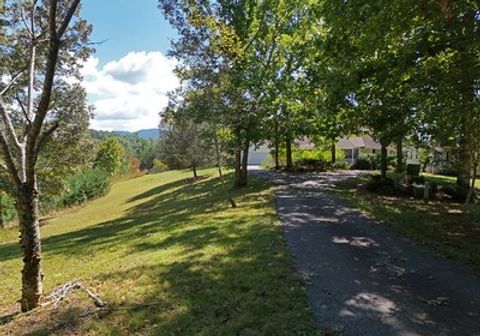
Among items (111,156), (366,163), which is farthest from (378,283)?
(111,156)

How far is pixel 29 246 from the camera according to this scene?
20.2 ft

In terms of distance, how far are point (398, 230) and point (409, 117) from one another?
5.24 metres

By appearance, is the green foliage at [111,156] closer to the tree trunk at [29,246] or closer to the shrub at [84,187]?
the shrub at [84,187]

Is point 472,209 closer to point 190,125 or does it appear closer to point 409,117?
point 409,117

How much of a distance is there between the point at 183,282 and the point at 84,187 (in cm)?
2950

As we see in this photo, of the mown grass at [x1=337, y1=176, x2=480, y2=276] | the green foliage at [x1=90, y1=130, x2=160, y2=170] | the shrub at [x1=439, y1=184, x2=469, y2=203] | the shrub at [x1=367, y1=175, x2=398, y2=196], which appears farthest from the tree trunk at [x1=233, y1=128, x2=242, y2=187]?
the green foliage at [x1=90, y1=130, x2=160, y2=170]

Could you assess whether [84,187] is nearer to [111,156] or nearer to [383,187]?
[383,187]

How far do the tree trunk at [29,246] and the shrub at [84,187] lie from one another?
23.3m

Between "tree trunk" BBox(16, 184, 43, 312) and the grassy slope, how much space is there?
0.52 m

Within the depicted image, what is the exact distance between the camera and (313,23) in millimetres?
18094

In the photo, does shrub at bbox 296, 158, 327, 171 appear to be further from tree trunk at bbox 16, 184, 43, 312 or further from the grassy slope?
tree trunk at bbox 16, 184, 43, 312

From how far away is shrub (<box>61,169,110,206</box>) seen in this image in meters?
30.6

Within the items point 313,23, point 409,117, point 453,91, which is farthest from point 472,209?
point 313,23

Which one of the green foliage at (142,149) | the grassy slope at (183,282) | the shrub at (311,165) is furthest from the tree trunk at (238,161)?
the green foliage at (142,149)
